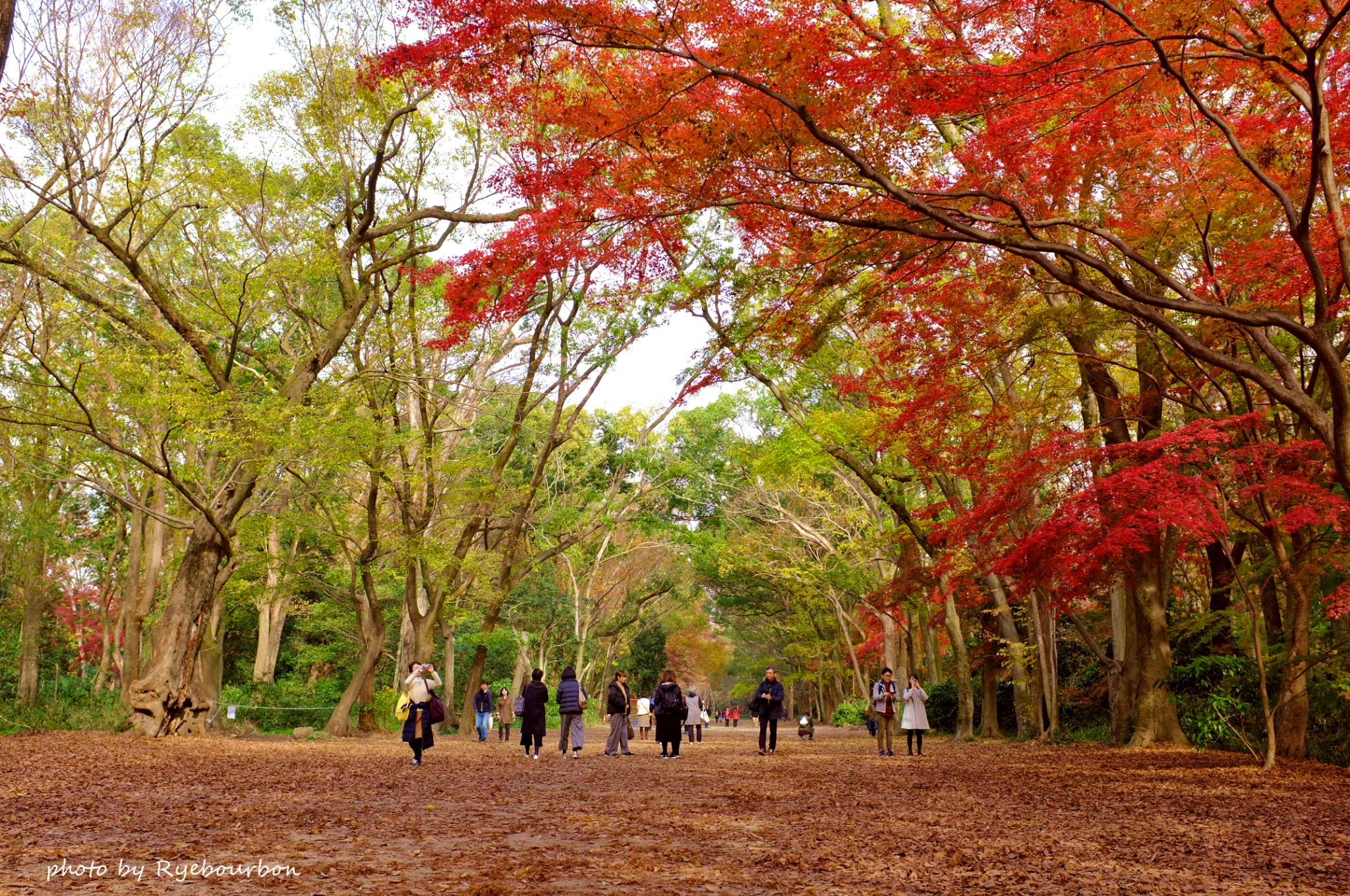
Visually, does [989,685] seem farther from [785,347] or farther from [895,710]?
[785,347]

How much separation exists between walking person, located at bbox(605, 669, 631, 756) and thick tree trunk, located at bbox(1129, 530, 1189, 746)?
8.00m

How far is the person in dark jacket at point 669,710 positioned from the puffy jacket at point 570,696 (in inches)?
50.5

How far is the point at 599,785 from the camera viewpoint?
10078 mm

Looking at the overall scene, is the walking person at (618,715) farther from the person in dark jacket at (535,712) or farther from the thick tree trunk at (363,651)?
the thick tree trunk at (363,651)

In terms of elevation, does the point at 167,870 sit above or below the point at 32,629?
below

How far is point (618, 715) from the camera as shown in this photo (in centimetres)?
1645

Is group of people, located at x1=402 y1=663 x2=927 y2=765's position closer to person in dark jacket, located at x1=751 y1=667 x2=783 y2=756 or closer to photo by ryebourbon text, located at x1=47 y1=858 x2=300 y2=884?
person in dark jacket, located at x1=751 y1=667 x2=783 y2=756

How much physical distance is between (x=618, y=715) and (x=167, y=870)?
12.2 meters

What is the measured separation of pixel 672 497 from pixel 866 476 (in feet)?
40.7

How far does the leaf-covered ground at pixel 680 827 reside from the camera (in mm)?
4621

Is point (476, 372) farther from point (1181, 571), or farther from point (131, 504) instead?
point (1181, 571)

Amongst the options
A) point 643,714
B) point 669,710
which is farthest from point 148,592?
point 643,714

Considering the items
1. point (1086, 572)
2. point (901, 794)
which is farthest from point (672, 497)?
point (901, 794)

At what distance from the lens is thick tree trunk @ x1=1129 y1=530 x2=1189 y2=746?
1421 cm
